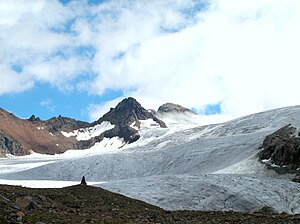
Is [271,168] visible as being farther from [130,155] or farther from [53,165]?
[53,165]

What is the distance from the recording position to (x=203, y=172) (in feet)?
231

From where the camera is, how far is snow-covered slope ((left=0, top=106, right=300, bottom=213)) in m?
37.2

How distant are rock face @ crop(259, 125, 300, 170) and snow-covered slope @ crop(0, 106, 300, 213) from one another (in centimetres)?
204

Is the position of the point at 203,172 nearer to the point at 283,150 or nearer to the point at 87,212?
the point at 283,150

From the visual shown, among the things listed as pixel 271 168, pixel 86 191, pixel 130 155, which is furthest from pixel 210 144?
pixel 86 191

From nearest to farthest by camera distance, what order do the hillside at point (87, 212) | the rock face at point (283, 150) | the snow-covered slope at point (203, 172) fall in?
the hillside at point (87, 212), the snow-covered slope at point (203, 172), the rock face at point (283, 150)

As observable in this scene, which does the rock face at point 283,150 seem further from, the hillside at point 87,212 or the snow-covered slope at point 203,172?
the hillside at point 87,212

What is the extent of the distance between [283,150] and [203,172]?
13270mm

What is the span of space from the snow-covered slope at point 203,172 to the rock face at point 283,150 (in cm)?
204

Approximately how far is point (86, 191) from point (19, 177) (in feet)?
202

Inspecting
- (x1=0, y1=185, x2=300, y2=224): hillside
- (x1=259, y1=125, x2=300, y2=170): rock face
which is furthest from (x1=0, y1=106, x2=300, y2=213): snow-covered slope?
(x1=0, y1=185, x2=300, y2=224): hillside

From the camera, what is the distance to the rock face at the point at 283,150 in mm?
59969

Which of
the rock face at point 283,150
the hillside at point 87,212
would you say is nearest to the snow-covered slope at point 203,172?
the rock face at point 283,150

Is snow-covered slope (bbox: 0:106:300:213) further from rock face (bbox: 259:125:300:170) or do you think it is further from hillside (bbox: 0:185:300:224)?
hillside (bbox: 0:185:300:224)
